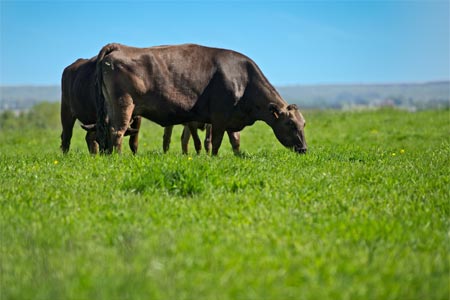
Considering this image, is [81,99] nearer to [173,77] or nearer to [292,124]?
[173,77]

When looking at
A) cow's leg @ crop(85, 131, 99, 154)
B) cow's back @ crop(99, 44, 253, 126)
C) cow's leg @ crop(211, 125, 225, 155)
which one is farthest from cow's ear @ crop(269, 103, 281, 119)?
cow's leg @ crop(85, 131, 99, 154)

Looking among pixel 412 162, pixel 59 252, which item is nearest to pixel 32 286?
pixel 59 252

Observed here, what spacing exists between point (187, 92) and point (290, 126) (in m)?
2.36

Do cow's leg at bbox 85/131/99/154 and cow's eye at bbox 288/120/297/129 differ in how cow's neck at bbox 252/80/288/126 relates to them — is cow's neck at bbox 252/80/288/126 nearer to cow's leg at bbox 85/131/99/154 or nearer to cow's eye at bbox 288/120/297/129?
cow's eye at bbox 288/120/297/129

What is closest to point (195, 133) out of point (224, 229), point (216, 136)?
point (216, 136)

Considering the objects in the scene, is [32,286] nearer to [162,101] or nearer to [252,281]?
[252,281]

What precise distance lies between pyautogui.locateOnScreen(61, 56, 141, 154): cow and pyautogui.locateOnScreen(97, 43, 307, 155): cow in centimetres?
76

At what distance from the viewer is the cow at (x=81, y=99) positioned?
12164mm

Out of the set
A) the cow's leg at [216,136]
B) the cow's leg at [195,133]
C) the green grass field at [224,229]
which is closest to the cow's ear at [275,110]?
the cow's leg at [216,136]

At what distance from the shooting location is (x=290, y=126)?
486 inches

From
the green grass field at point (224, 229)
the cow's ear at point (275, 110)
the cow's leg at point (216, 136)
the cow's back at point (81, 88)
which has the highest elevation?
the cow's back at point (81, 88)

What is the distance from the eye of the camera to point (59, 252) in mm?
4719

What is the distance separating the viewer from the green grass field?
3.98m

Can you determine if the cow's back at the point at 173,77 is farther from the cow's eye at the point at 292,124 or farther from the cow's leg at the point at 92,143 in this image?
the cow's leg at the point at 92,143
